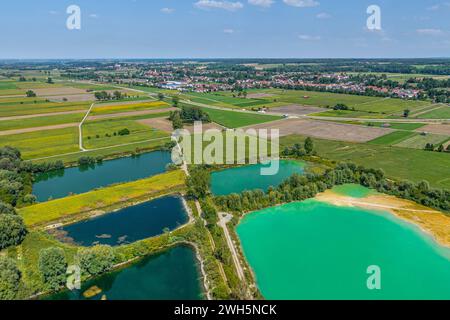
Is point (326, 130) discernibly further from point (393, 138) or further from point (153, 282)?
point (153, 282)

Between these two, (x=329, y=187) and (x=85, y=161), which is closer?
(x=329, y=187)

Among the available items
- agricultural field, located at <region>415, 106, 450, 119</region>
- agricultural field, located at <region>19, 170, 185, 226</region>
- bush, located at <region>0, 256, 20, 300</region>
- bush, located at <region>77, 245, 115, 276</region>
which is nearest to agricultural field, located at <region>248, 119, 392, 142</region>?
agricultural field, located at <region>415, 106, 450, 119</region>

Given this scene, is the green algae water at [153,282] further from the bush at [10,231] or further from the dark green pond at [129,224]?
the bush at [10,231]

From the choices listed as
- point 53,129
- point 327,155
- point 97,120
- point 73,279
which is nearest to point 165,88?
point 97,120

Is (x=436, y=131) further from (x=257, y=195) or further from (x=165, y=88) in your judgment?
(x=165, y=88)

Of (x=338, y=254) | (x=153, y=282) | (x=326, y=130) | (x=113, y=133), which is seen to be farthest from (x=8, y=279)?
(x=326, y=130)

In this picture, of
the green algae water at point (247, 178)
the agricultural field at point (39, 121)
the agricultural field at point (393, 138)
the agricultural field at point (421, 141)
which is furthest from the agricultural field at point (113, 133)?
the agricultural field at point (421, 141)
